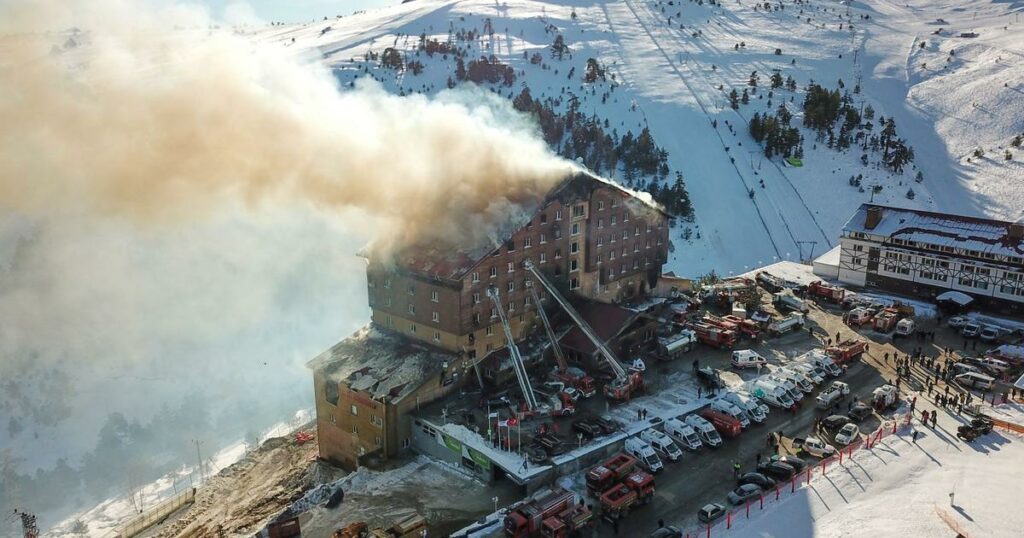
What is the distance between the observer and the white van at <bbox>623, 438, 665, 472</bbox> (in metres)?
32.1

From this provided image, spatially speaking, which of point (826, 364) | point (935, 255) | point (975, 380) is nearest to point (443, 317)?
point (826, 364)

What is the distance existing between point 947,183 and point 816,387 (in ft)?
223

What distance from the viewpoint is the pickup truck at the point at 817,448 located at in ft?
107

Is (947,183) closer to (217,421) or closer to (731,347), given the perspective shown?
(731,347)

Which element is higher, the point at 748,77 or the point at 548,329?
the point at 748,77

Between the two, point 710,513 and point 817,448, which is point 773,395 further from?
point 710,513

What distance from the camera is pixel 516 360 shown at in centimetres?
3953

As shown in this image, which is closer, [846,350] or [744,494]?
[744,494]

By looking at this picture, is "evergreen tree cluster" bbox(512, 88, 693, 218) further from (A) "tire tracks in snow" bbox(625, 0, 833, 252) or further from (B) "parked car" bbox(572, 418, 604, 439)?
(B) "parked car" bbox(572, 418, 604, 439)


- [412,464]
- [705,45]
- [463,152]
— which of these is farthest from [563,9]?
[412,464]

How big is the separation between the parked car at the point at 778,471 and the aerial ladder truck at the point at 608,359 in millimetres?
8559

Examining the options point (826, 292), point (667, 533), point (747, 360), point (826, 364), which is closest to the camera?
point (667, 533)

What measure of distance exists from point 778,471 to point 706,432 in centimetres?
394

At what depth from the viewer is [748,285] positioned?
177 feet
